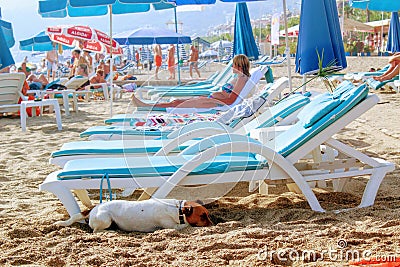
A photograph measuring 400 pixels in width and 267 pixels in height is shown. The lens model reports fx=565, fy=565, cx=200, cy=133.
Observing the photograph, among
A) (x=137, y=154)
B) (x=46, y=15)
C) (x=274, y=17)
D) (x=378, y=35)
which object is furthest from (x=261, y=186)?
(x=378, y=35)

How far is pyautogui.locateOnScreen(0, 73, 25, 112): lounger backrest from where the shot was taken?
30.4 ft

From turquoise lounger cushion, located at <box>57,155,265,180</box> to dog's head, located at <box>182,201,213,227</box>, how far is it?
0.22m

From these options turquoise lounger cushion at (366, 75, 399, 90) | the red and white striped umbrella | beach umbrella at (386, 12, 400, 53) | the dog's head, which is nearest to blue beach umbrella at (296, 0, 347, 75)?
the dog's head

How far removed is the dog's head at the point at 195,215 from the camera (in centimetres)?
311

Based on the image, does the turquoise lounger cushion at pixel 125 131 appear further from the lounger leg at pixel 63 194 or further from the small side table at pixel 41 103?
the small side table at pixel 41 103

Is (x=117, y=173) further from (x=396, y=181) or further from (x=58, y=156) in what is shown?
(x=396, y=181)

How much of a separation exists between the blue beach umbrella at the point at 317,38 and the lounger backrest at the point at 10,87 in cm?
517

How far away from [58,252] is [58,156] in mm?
1246

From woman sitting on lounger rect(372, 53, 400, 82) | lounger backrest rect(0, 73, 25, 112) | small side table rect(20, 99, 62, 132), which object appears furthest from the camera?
woman sitting on lounger rect(372, 53, 400, 82)

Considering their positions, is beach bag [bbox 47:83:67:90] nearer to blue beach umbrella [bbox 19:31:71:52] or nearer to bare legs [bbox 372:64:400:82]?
bare legs [bbox 372:64:400:82]

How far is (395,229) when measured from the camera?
2.86 m

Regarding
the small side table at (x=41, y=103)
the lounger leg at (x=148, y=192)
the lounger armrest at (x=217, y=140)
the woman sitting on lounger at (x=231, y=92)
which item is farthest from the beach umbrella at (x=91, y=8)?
the lounger leg at (x=148, y=192)

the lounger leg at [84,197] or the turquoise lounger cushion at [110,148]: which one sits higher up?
the turquoise lounger cushion at [110,148]

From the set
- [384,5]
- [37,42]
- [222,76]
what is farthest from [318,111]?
[37,42]
